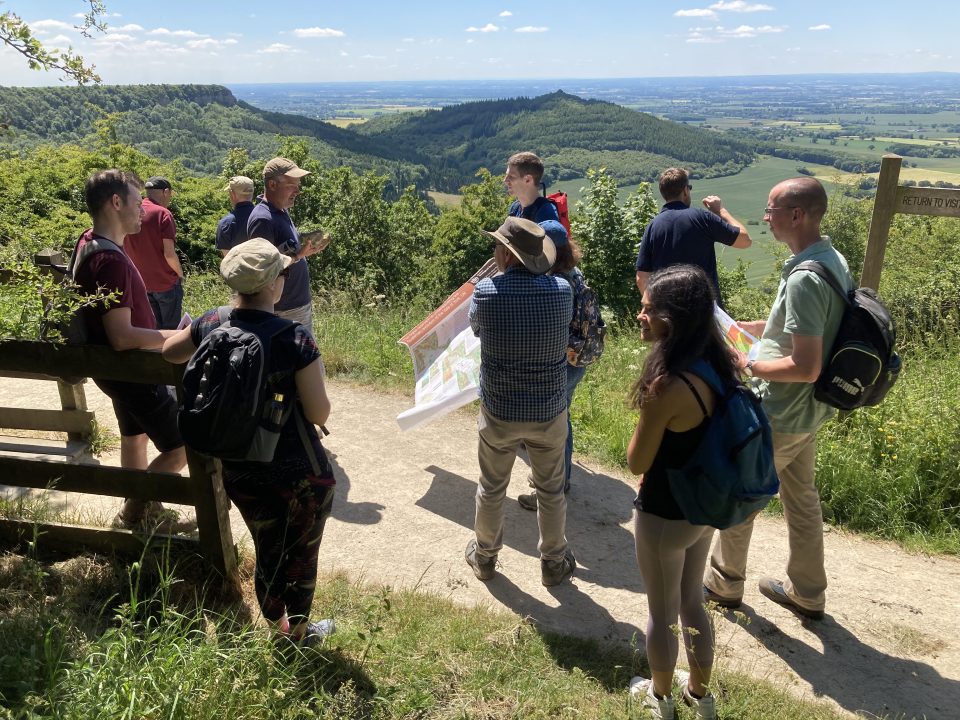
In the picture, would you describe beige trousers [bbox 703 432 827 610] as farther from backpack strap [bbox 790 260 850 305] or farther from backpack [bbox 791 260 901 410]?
backpack strap [bbox 790 260 850 305]

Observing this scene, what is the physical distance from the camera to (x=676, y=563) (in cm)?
261

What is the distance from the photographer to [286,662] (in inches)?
111

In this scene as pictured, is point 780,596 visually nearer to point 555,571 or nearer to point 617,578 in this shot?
point 617,578

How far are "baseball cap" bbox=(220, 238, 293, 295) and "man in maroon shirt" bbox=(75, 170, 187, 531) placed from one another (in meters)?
1.03

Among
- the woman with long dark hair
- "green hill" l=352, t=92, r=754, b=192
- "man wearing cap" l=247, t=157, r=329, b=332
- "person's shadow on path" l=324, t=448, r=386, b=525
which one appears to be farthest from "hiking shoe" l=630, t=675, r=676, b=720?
"green hill" l=352, t=92, r=754, b=192

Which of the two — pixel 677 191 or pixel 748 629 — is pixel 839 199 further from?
pixel 748 629

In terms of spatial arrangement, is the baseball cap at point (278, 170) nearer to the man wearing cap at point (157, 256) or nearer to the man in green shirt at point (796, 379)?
the man wearing cap at point (157, 256)

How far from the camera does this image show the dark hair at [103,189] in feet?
11.9

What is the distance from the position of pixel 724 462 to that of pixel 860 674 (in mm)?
1668

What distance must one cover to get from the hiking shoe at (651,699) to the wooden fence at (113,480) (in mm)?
1846

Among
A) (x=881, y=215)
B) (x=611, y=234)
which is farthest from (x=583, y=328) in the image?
(x=611, y=234)

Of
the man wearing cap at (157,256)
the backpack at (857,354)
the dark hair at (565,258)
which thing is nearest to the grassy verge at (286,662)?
the backpack at (857,354)

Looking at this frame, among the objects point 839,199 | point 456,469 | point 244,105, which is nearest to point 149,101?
point 244,105

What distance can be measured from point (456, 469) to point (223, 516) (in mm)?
2279
